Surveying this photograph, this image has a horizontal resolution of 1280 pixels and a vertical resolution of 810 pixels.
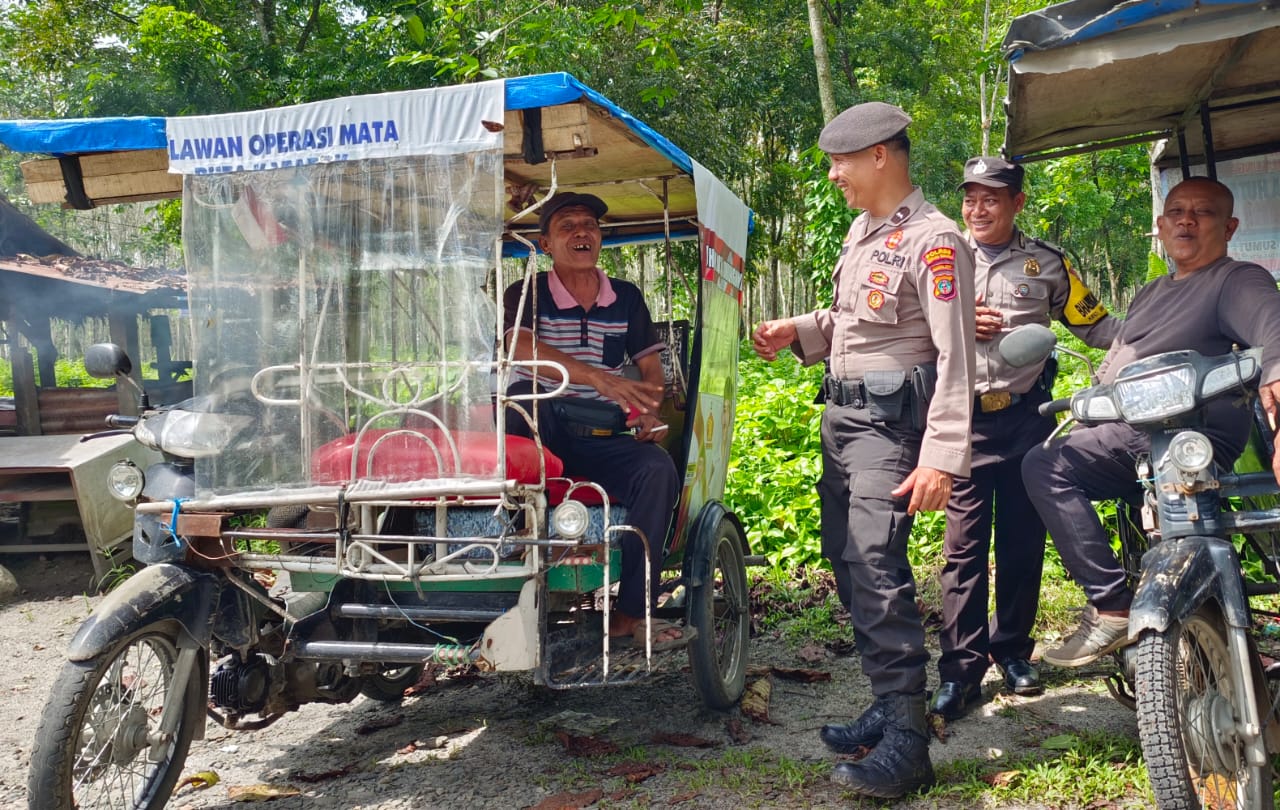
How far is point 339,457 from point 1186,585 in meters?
2.47

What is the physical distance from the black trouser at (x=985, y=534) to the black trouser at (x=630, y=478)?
3.92 feet

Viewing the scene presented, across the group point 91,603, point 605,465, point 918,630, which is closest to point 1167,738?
point 918,630

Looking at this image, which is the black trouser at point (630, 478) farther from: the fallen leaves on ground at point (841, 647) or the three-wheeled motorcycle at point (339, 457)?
the fallen leaves on ground at point (841, 647)

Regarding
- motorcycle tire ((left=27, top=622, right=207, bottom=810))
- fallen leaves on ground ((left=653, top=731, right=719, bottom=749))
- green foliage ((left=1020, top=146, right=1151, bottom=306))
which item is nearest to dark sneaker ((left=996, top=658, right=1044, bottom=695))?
fallen leaves on ground ((left=653, top=731, right=719, bottom=749))

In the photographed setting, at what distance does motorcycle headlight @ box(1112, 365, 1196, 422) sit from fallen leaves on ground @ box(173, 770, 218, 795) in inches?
131

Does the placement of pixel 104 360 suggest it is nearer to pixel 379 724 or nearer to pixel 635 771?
pixel 379 724

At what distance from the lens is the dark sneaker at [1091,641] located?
3115 mm

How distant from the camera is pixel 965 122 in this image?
19172 mm

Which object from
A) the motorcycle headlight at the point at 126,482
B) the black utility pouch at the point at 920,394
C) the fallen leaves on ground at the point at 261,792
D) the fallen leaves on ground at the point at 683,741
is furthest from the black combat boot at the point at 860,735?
the motorcycle headlight at the point at 126,482

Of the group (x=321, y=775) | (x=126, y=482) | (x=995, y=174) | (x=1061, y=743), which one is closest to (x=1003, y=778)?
(x=1061, y=743)

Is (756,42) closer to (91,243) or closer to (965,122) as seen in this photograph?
(965,122)

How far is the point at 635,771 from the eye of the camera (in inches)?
146

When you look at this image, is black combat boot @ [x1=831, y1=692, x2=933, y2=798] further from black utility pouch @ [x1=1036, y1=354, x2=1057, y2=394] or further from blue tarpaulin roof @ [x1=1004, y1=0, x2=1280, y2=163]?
blue tarpaulin roof @ [x1=1004, y1=0, x2=1280, y2=163]

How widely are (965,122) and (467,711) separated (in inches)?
686
